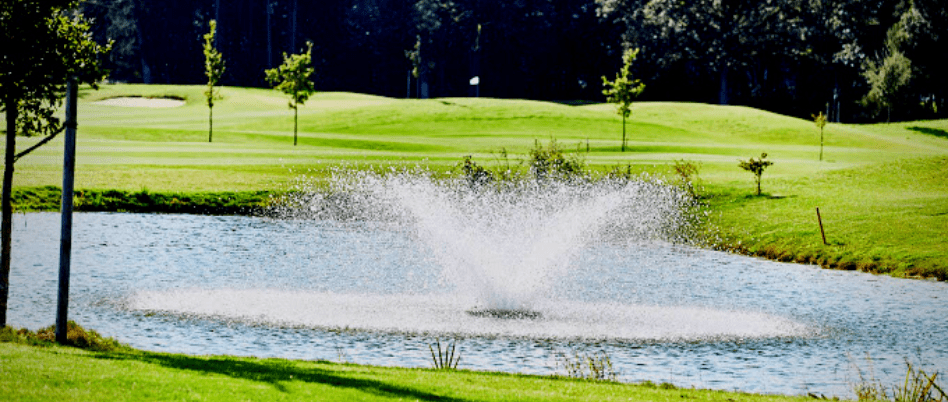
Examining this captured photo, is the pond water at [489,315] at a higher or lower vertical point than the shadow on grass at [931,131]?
lower

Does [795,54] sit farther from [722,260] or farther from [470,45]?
[722,260]

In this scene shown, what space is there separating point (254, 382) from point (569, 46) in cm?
10665

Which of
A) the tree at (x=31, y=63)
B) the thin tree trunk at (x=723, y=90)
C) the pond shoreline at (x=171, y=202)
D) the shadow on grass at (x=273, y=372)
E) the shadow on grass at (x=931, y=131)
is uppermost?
the thin tree trunk at (x=723, y=90)

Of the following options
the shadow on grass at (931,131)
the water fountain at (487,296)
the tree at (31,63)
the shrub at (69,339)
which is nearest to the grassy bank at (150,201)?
the water fountain at (487,296)

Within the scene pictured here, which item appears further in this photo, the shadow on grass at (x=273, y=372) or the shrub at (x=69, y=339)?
the shrub at (x=69, y=339)

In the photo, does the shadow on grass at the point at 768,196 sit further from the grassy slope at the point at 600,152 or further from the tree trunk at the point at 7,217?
the tree trunk at the point at 7,217

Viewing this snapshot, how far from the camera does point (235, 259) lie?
3086 cm

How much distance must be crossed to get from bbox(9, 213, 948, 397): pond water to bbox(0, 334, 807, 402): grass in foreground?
2.52 m

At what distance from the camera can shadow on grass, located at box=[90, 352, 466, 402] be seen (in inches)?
510

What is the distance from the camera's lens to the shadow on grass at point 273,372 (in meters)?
12.9

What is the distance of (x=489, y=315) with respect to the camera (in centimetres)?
2242

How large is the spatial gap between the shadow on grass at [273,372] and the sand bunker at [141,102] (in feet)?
255

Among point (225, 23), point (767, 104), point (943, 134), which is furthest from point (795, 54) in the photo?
point (225, 23)

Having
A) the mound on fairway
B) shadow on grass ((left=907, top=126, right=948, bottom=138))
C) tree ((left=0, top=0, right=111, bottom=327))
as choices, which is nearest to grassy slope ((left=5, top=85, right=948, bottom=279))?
shadow on grass ((left=907, top=126, right=948, bottom=138))
